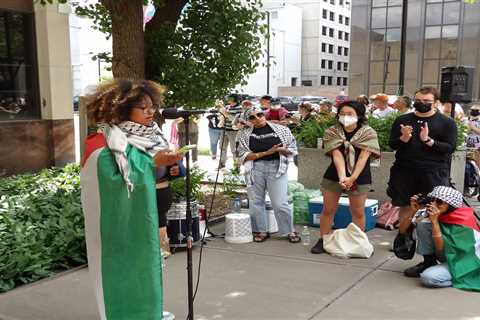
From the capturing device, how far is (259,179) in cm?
646

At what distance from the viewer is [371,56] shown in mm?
39031

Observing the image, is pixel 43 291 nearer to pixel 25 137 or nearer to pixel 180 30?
pixel 180 30

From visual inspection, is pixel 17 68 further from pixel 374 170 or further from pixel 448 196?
pixel 448 196

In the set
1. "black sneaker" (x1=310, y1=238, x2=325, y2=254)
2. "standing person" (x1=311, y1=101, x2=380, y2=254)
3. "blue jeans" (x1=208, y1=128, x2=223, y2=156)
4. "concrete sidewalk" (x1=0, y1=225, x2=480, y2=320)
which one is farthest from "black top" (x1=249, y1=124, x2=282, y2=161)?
"blue jeans" (x1=208, y1=128, x2=223, y2=156)

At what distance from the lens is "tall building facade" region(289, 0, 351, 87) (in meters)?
81.9

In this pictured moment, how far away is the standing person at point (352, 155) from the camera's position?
18.9ft

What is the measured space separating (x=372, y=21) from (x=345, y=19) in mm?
54737

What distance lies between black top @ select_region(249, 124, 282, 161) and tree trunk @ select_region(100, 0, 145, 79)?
2075mm

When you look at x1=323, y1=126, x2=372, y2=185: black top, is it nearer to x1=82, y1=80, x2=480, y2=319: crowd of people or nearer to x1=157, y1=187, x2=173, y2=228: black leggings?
x1=82, y1=80, x2=480, y2=319: crowd of people

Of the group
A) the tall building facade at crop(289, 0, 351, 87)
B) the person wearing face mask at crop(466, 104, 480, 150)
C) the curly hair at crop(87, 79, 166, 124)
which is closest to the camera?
the curly hair at crop(87, 79, 166, 124)

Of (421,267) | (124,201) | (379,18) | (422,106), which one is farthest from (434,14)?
(124,201)

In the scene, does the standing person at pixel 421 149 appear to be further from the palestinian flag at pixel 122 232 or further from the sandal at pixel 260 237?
the palestinian flag at pixel 122 232

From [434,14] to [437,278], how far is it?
3734 centimetres

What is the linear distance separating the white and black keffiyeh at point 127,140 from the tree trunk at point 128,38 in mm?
4083
